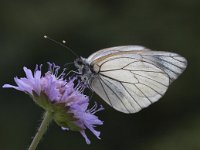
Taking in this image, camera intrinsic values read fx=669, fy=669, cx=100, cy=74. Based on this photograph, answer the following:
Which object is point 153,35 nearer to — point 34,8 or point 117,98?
point 34,8

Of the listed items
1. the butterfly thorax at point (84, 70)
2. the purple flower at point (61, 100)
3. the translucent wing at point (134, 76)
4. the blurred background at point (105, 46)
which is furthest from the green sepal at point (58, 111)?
the blurred background at point (105, 46)

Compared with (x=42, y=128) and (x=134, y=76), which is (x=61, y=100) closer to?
(x=42, y=128)

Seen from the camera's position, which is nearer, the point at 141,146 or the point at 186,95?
the point at 141,146

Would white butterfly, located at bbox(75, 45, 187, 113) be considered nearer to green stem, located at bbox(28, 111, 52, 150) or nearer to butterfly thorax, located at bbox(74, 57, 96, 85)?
butterfly thorax, located at bbox(74, 57, 96, 85)

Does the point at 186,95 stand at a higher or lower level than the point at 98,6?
lower

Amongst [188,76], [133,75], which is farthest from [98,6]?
[133,75]

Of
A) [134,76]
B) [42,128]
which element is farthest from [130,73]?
[42,128]
